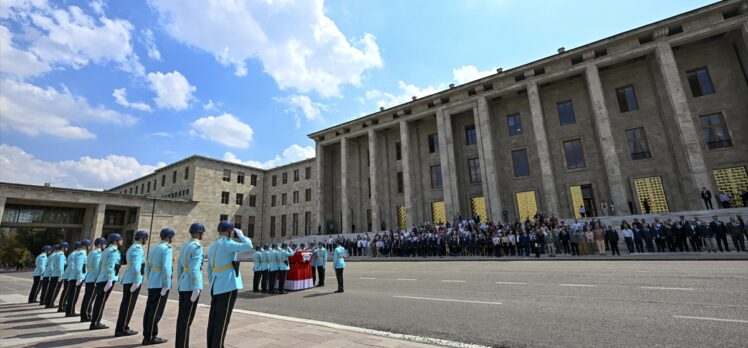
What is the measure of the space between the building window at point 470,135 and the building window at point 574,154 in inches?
321

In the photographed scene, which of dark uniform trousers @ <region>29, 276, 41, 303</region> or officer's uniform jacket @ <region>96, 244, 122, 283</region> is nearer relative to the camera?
officer's uniform jacket @ <region>96, 244, 122, 283</region>

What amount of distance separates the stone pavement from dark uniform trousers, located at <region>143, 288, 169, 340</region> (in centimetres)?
24

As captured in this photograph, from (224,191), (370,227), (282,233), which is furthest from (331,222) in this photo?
(224,191)

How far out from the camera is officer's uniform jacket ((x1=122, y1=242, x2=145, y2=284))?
6400 millimetres

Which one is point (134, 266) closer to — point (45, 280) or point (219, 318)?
point (219, 318)

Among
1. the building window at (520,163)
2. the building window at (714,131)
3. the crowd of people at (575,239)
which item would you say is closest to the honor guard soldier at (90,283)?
the crowd of people at (575,239)

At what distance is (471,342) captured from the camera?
183 inches

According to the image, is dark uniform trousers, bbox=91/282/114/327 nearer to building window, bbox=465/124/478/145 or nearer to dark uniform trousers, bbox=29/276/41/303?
dark uniform trousers, bbox=29/276/41/303

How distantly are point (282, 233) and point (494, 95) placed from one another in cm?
3353

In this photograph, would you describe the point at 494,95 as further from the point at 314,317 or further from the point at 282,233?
the point at 282,233

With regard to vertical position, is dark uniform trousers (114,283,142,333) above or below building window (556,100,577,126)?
below

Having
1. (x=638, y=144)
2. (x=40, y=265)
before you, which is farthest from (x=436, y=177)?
(x=40, y=265)

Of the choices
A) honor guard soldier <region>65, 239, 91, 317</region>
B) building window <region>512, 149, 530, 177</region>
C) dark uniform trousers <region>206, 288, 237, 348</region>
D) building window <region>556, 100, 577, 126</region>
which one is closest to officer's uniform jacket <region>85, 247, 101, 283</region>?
honor guard soldier <region>65, 239, 91, 317</region>

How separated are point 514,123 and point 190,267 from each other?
3125 cm
